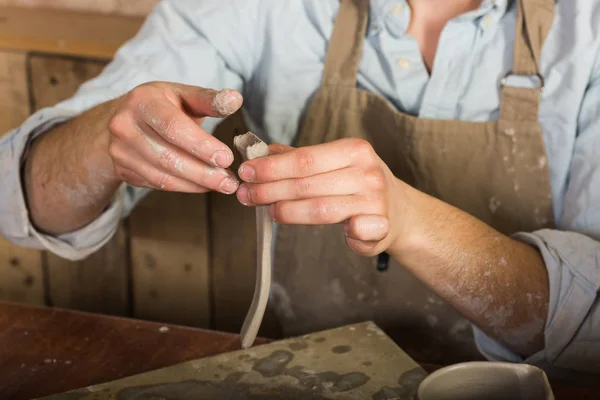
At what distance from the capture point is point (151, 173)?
0.98 meters

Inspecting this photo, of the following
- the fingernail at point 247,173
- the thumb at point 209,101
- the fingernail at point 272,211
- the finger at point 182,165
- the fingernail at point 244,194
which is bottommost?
the fingernail at point 272,211

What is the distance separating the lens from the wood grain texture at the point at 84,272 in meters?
1.68

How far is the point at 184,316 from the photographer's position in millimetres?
1846

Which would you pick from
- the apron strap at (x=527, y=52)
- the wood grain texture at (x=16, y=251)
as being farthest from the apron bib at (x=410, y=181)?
the wood grain texture at (x=16, y=251)

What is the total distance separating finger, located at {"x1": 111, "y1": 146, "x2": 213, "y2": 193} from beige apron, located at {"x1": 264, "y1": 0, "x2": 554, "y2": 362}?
1.34ft

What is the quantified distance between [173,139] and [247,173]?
0.11 meters

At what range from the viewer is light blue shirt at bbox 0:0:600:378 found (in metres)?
1.06

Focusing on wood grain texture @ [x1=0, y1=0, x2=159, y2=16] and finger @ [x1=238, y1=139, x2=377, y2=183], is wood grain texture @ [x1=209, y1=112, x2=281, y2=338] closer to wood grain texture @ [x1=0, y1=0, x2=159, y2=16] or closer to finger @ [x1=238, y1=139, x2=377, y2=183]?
wood grain texture @ [x1=0, y1=0, x2=159, y2=16]

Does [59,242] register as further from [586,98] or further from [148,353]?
[586,98]

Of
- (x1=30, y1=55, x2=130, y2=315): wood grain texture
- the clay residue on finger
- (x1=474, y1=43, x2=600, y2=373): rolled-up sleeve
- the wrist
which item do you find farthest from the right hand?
(x1=30, y1=55, x2=130, y2=315): wood grain texture

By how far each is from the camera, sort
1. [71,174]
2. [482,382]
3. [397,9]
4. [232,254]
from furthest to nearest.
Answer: [232,254]
[397,9]
[71,174]
[482,382]

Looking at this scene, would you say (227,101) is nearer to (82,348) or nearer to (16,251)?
(82,348)

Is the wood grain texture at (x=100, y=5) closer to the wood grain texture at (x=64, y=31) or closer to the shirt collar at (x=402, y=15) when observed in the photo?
the wood grain texture at (x=64, y=31)

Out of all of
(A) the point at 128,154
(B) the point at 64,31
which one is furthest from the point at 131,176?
(B) the point at 64,31
